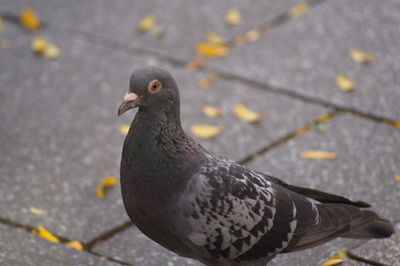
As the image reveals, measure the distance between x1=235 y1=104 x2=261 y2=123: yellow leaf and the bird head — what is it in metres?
2.04

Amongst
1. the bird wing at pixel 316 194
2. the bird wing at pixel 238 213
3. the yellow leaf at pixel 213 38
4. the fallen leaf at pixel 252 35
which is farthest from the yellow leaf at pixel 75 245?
the fallen leaf at pixel 252 35

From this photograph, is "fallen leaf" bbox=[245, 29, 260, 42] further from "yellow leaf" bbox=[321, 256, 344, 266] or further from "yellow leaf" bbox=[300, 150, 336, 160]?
"yellow leaf" bbox=[321, 256, 344, 266]

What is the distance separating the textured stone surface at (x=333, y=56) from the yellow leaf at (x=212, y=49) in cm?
9

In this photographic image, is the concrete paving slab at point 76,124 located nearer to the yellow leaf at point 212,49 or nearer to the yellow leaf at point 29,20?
the yellow leaf at point 29,20

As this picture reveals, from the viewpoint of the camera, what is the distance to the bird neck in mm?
3572

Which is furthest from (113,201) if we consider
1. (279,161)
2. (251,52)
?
(251,52)

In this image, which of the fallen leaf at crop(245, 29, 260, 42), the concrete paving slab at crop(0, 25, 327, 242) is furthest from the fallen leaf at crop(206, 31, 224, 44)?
the concrete paving slab at crop(0, 25, 327, 242)

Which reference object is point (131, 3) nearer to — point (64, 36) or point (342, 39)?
point (64, 36)

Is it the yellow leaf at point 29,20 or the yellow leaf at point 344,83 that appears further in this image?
the yellow leaf at point 29,20

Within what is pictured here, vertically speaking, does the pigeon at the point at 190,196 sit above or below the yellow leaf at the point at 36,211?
above

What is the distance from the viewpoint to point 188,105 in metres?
5.83

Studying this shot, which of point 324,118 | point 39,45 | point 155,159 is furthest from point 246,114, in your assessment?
point 155,159

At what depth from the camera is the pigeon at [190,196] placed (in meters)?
3.55

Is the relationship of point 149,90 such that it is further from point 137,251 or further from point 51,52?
point 51,52
